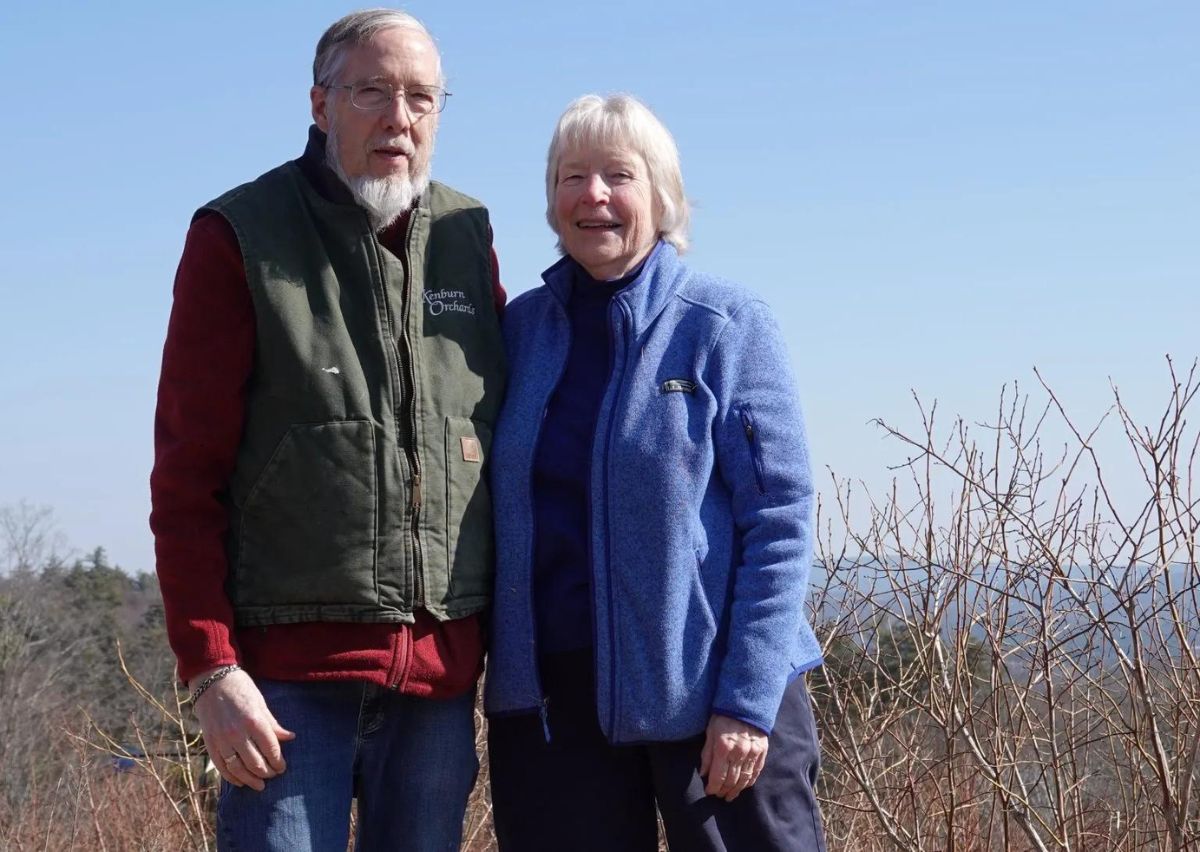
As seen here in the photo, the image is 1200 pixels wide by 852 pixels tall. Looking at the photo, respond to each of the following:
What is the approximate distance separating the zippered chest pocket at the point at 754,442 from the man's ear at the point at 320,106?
107 centimetres

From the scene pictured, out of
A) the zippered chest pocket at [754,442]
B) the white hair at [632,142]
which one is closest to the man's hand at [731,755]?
the zippered chest pocket at [754,442]

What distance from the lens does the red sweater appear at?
2.61m

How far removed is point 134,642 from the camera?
115 ft

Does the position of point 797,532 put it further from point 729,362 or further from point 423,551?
point 423,551

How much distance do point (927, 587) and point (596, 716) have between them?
1896mm

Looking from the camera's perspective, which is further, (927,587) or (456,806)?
(927,587)

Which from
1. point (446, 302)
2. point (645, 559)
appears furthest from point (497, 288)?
point (645, 559)

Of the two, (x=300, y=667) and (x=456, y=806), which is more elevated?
(x=300, y=667)

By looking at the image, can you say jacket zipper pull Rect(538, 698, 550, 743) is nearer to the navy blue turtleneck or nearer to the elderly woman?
the elderly woman

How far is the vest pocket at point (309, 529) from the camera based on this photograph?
8.70 feet

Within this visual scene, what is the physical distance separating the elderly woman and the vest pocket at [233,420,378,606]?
0.34 meters

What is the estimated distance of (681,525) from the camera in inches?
109

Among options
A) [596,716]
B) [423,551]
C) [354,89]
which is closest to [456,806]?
[596,716]

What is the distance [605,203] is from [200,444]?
3.29ft
